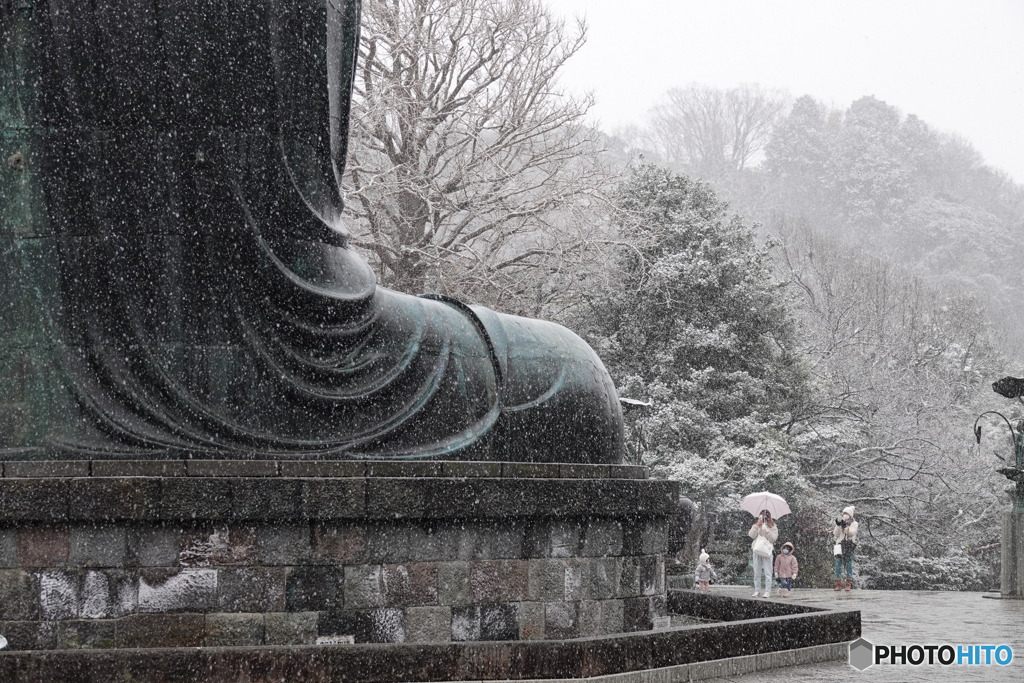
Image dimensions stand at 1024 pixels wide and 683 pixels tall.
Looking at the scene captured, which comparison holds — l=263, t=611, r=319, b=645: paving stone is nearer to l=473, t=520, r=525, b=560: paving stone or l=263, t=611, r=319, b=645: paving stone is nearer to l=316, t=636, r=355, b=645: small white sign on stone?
l=316, t=636, r=355, b=645: small white sign on stone

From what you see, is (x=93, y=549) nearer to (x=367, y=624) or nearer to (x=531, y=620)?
(x=367, y=624)

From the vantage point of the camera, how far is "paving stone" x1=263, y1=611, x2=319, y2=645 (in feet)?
19.6

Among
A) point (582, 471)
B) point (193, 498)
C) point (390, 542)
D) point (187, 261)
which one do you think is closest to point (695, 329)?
point (582, 471)

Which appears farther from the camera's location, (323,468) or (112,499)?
(323,468)

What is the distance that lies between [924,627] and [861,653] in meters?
3.46

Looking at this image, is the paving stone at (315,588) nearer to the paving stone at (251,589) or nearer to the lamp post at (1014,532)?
the paving stone at (251,589)

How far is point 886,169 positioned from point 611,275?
36.9 m

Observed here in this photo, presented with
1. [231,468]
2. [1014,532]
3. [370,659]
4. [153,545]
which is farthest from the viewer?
[1014,532]

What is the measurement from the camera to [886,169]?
5550cm

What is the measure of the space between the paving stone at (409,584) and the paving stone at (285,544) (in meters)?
0.44

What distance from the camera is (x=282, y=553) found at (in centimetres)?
605

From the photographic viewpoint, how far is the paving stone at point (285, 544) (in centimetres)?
603

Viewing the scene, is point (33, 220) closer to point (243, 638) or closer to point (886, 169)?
point (243, 638)

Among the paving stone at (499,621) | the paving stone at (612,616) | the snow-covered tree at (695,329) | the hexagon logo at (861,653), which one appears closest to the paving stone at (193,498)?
the paving stone at (499,621)
